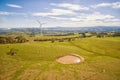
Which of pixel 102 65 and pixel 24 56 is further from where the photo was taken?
pixel 24 56

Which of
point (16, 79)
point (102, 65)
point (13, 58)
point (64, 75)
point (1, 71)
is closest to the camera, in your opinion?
point (16, 79)

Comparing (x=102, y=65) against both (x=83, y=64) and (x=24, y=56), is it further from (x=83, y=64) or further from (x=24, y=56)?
(x=24, y=56)

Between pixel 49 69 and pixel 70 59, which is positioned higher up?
pixel 70 59

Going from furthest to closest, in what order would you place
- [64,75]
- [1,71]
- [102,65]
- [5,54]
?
[5,54]
[102,65]
[1,71]
[64,75]

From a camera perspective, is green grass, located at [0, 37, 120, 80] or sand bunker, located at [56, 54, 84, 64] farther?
sand bunker, located at [56, 54, 84, 64]

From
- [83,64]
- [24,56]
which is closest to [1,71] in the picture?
[24,56]

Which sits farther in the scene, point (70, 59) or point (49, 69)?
point (70, 59)

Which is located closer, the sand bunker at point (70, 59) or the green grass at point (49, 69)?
the green grass at point (49, 69)
